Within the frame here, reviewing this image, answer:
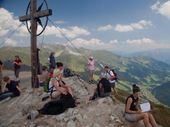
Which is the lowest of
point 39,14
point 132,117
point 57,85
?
point 132,117

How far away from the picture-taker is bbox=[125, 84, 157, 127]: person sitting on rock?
12.4 meters

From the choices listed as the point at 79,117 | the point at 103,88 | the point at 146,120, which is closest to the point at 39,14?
the point at 103,88

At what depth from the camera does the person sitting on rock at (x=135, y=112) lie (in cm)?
1237

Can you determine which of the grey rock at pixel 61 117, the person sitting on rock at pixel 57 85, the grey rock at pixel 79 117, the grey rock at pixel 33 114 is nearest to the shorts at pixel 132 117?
the grey rock at pixel 79 117

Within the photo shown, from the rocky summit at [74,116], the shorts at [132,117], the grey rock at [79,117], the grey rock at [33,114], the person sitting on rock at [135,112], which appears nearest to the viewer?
the person sitting on rock at [135,112]

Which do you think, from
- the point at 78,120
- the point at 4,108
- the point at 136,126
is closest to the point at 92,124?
the point at 78,120

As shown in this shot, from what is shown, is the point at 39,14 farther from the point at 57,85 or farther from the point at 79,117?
the point at 79,117

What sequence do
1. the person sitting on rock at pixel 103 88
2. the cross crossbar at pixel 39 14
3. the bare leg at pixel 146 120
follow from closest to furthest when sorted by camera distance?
1. the bare leg at pixel 146 120
2. the person sitting on rock at pixel 103 88
3. the cross crossbar at pixel 39 14

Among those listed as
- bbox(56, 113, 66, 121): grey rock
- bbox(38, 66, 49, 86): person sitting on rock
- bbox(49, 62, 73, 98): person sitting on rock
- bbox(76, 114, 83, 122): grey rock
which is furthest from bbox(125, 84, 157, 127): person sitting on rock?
bbox(38, 66, 49, 86): person sitting on rock

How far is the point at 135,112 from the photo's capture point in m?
12.8

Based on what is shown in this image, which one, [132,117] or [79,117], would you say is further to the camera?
[79,117]

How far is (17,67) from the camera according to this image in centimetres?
2408

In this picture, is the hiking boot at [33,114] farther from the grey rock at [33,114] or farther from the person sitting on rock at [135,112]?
the person sitting on rock at [135,112]

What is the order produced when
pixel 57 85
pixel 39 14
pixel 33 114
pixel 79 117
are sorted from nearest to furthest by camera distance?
pixel 79 117 → pixel 33 114 → pixel 57 85 → pixel 39 14
